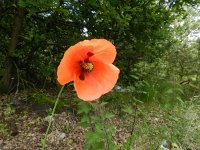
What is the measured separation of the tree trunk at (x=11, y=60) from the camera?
5238 mm

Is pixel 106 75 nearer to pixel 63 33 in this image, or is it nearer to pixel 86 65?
pixel 86 65

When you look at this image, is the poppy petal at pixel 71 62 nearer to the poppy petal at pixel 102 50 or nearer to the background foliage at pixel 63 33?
the poppy petal at pixel 102 50

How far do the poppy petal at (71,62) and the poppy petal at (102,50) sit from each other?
2 centimetres

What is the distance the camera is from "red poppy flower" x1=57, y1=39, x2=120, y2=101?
1612 millimetres

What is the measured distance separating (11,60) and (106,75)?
3.89 meters

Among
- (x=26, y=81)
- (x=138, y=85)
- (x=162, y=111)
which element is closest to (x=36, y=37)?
(x=26, y=81)

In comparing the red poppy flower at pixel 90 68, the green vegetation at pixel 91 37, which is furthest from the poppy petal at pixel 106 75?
the green vegetation at pixel 91 37

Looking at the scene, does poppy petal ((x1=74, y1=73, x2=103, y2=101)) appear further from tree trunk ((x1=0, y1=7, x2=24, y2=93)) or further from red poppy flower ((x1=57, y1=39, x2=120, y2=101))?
tree trunk ((x1=0, y1=7, x2=24, y2=93))

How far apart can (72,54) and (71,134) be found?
2936 mm

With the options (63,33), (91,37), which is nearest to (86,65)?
(91,37)

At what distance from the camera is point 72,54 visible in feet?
5.32

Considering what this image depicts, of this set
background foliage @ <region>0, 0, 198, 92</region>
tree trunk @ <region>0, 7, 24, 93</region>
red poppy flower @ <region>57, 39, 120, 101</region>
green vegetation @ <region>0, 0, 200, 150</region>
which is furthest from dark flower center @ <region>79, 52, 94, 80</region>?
tree trunk @ <region>0, 7, 24, 93</region>

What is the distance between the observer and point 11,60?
17.7 feet

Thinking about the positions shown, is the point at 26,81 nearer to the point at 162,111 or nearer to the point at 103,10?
the point at 103,10
